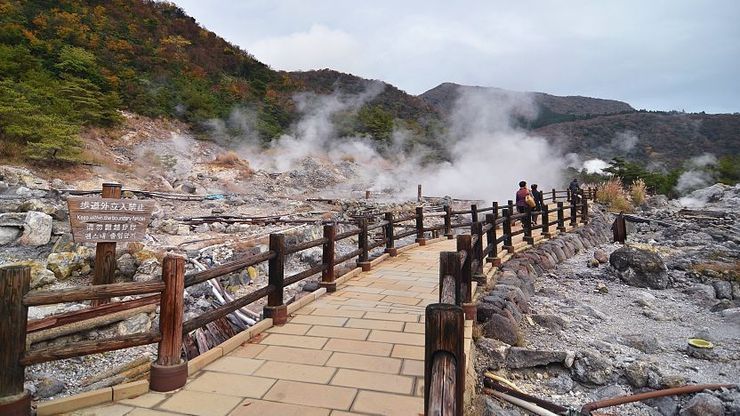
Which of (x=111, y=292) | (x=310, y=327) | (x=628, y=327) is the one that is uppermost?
(x=111, y=292)

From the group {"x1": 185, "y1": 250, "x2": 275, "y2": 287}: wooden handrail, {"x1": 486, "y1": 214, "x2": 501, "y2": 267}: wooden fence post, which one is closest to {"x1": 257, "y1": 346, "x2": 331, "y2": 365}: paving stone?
{"x1": 185, "y1": 250, "x2": 275, "y2": 287}: wooden handrail

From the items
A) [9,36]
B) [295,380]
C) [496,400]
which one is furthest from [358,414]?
[9,36]

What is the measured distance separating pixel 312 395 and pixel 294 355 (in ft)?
2.32

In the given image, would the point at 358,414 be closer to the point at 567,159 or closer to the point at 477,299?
the point at 477,299

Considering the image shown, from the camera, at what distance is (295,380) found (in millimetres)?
2773

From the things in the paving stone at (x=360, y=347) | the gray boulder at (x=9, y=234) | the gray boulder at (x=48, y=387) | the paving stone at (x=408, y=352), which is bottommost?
the gray boulder at (x=48, y=387)

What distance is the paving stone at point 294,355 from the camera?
3117 mm

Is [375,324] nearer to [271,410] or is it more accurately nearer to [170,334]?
[271,410]

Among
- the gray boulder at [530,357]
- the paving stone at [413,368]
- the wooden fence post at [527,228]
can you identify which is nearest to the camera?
the paving stone at [413,368]

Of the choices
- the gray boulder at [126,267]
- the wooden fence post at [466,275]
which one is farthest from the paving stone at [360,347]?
the gray boulder at [126,267]

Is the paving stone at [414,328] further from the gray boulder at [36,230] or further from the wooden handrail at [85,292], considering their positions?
the gray boulder at [36,230]

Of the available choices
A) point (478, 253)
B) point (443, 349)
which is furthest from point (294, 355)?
point (478, 253)

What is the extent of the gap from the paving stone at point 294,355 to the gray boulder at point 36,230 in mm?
7342

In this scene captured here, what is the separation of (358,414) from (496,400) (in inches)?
63.1
